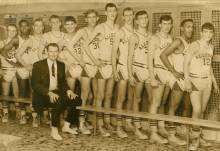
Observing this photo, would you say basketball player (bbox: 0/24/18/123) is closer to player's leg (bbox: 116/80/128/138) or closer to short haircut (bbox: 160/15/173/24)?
player's leg (bbox: 116/80/128/138)

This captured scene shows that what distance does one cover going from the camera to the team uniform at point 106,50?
9.34ft

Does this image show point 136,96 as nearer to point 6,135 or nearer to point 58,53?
point 58,53

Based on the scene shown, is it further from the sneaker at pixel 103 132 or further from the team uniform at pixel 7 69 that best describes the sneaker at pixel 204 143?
the team uniform at pixel 7 69

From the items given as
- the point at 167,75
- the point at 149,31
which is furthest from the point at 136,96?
the point at 149,31

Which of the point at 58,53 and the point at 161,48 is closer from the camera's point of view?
the point at 161,48

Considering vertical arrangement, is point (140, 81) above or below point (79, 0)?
below

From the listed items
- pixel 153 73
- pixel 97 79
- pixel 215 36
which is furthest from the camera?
pixel 97 79

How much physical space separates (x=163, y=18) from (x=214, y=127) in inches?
34.7

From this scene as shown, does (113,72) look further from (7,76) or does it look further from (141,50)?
(7,76)

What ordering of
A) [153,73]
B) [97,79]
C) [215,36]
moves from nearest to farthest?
[215,36] < [153,73] < [97,79]

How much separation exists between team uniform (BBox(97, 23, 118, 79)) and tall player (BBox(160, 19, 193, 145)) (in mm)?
427

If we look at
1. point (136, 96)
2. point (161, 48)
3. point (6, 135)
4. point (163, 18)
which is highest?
point (163, 18)

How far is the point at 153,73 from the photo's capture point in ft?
9.02

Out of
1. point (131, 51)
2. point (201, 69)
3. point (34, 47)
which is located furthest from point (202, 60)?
point (34, 47)
